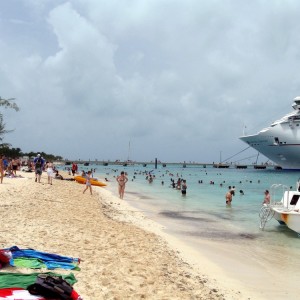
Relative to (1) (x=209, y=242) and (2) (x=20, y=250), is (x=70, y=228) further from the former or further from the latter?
(1) (x=209, y=242)

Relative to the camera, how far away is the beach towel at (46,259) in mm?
6137

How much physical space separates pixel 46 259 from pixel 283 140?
8255 centimetres

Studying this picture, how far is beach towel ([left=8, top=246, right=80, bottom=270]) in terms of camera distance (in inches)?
242

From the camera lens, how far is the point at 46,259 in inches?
252

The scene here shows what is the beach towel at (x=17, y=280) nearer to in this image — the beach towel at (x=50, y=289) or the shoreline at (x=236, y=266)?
the beach towel at (x=50, y=289)

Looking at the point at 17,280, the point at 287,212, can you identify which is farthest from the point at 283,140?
the point at 17,280

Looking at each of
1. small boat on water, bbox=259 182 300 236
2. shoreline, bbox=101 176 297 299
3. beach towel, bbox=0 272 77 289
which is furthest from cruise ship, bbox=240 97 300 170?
beach towel, bbox=0 272 77 289

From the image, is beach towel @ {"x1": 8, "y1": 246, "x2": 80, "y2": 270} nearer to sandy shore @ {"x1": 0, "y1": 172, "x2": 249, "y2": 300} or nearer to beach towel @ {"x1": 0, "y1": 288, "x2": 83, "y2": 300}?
sandy shore @ {"x1": 0, "y1": 172, "x2": 249, "y2": 300}

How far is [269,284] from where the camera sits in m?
7.25

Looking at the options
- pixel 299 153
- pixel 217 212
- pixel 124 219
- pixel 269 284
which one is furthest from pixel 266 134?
pixel 269 284

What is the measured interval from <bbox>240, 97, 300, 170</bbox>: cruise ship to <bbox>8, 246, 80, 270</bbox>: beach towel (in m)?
81.4

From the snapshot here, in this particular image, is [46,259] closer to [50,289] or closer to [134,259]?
[134,259]

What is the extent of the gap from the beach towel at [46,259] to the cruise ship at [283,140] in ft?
267

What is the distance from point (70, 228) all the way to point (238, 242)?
5174 mm
